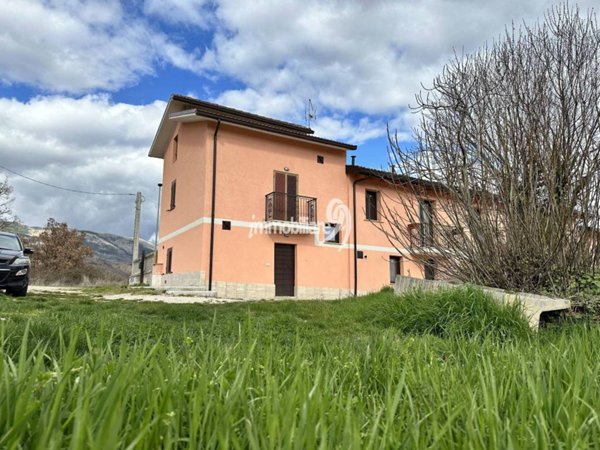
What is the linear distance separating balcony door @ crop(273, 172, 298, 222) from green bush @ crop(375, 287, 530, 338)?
12.1m

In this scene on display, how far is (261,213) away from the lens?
1681cm

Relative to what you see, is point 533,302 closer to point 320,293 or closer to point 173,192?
point 320,293

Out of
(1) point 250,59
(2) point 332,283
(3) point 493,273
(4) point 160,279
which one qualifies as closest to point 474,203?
(3) point 493,273

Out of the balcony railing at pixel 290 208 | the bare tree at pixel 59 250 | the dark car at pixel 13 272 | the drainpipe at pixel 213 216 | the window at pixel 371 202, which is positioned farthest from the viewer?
the bare tree at pixel 59 250

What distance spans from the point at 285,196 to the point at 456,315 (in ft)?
43.4

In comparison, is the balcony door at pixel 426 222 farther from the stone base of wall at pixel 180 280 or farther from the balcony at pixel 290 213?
the balcony at pixel 290 213

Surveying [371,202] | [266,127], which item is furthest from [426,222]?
[371,202]

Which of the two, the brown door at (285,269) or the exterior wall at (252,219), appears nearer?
the exterior wall at (252,219)

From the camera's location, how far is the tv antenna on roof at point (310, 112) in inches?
847

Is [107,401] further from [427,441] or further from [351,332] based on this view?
[351,332]

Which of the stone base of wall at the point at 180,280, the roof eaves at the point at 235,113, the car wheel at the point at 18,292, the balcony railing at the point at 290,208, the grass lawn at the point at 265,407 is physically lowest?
the grass lawn at the point at 265,407

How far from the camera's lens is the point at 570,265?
522cm

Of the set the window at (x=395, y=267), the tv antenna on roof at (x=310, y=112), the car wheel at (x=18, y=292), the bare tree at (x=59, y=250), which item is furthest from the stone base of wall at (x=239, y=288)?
the bare tree at (x=59, y=250)

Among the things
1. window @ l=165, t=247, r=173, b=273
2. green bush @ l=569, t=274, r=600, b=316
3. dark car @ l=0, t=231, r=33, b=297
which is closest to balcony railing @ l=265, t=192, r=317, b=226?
window @ l=165, t=247, r=173, b=273
